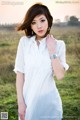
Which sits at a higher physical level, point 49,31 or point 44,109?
point 49,31

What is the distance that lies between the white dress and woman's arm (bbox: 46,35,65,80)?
24 mm

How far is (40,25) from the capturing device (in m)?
1.89

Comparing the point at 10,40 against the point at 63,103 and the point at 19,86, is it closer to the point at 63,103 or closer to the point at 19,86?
the point at 19,86

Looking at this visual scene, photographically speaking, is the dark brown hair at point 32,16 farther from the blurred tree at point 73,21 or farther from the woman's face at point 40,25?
the blurred tree at point 73,21

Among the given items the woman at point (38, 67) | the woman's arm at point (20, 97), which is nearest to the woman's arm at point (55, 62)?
the woman at point (38, 67)

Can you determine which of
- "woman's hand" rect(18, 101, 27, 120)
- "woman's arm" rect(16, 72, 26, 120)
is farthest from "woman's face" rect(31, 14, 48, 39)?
"woman's hand" rect(18, 101, 27, 120)

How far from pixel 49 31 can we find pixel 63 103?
0.49 meters

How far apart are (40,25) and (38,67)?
10.5 inches

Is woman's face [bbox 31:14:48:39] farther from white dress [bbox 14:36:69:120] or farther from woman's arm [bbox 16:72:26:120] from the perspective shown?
woman's arm [bbox 16:72:26:120]

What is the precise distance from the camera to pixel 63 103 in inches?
78.5

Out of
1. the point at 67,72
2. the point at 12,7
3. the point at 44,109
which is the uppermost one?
the point at 12,7

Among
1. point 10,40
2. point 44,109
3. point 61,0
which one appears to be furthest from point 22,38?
point 44,109

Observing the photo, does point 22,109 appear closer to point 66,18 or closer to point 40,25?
point 40,25

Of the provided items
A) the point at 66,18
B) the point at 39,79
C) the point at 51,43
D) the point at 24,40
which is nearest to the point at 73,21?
the point at 66,18
